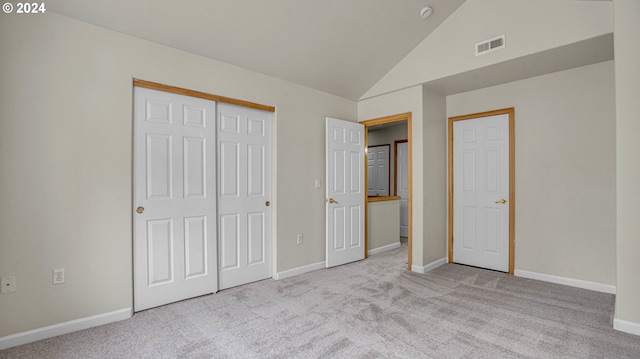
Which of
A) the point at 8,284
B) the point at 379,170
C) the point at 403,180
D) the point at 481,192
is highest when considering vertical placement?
the point at 379,170

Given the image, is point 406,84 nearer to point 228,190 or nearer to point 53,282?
point 228,190

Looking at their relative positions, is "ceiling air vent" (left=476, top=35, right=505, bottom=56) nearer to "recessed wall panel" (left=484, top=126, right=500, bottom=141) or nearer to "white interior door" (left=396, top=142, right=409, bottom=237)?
"recessed wall panel" (left=484, top=126, right=500, bottom=141)

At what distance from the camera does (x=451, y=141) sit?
4.44 m

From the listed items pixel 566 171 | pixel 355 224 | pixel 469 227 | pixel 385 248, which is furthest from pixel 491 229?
pixel 355 224

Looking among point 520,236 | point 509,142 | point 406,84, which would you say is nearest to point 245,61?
point 406,84

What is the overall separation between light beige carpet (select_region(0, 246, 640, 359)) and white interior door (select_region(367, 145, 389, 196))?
3564 mm

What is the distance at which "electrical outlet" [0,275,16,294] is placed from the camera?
2156mm

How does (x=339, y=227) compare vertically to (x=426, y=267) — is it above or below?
above

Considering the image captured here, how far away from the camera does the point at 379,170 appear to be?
703 centimetres

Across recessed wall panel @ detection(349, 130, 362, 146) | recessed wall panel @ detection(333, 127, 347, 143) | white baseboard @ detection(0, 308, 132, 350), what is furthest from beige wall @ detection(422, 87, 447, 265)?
white baseboard @ detection(0, 308, 132, 350)

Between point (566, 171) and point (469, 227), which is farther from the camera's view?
point (469, 227)

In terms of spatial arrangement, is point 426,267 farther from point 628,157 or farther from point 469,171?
point 628,157

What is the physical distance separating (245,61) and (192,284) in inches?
95.1

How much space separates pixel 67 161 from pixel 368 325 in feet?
8.99
